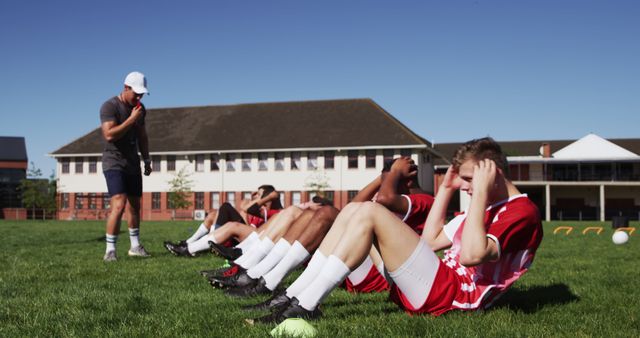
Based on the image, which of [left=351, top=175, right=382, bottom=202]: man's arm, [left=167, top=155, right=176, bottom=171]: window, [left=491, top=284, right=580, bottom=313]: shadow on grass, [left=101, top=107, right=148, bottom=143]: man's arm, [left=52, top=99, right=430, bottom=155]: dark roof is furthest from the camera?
[left=167, top=155, right=176, bottom=171]: window

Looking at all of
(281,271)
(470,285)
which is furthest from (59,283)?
(470,285)

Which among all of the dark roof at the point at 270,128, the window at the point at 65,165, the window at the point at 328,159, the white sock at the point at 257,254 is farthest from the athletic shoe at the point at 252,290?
the window at the point at 65,165

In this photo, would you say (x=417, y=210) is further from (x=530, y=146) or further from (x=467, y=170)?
(x=530, y=146)

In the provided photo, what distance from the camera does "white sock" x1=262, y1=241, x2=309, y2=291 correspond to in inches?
199

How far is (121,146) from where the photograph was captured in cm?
915

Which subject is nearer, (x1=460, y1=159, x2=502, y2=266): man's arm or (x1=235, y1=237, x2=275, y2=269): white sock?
(x1=460, y1=159, x2=502, y2=266): man's arm

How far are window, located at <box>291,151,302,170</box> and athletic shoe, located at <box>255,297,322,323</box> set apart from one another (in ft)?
164

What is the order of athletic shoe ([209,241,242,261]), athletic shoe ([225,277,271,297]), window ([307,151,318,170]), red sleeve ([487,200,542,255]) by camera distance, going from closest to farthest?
red sleeve ([487,200,542,255]) → athletic shoe ([225,277,271,297]) → athletic shoe ([209,241,242,261]) → window ([307,151,318,170])

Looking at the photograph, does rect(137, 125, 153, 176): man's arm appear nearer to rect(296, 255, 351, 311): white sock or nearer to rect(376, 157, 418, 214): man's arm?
rect(376, 157, 418, 214): man's arm

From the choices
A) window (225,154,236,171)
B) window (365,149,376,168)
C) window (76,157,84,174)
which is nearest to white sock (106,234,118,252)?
window (365,149,376,168)

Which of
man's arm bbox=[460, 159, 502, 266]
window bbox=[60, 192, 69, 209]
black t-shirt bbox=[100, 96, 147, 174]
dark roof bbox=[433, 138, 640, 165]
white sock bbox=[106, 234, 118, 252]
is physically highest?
dark roof bbox=[433, 138, 640, 165]

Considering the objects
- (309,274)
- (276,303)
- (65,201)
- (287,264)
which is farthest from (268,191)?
(65,201)

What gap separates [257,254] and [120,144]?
159 inches

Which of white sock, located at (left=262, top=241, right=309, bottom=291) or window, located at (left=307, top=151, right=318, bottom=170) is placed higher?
window, located at (left=307, top=151, right=318, bottom=170)
